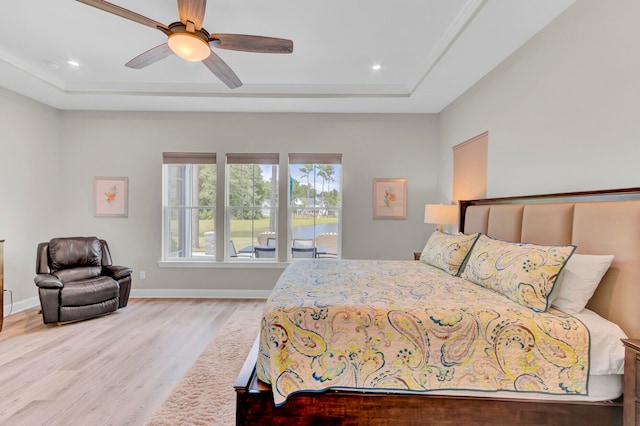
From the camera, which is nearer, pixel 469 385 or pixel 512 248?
pixel 469 385

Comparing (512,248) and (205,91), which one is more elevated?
(205,91)

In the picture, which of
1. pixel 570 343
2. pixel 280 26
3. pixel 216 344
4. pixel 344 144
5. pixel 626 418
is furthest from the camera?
pixel 344 144

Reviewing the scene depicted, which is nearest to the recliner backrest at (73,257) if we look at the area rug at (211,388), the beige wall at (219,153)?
the beige wall at (219,153)

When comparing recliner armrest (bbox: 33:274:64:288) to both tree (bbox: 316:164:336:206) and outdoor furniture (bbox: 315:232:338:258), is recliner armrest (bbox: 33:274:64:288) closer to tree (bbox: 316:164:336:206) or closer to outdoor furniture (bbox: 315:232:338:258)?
outdoor furniture (bbox: 315:232:338:258)

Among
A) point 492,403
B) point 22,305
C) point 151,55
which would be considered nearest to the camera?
point 492,403

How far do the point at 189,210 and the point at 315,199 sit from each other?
1.99 m

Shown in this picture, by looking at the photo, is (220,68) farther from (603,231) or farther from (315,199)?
(603,231)

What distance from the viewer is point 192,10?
6.04ft

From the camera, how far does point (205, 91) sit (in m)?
3.80

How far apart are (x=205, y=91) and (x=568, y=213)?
3.99m

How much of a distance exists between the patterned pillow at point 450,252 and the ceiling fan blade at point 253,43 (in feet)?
7.13

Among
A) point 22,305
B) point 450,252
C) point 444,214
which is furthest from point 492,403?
point 22,305

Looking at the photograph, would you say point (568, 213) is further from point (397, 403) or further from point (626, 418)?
point (397, 403)

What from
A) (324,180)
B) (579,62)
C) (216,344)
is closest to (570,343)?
(579,62)
